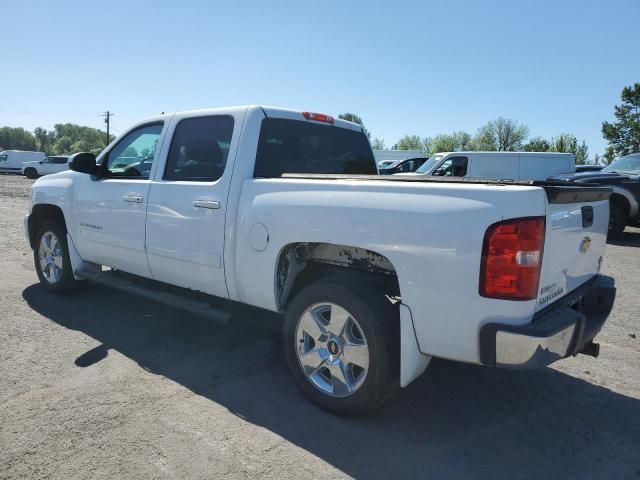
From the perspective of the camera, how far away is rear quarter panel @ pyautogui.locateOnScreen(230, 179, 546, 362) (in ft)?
7.68

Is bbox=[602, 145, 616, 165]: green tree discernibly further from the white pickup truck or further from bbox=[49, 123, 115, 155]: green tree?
bbox=[49, 123, 115, 155]: green tree

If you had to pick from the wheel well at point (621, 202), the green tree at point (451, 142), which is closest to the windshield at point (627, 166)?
the wheel well at point (621, 202)

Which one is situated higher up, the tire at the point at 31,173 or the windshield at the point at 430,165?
the windshield at the point at 430,165

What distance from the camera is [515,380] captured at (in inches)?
140

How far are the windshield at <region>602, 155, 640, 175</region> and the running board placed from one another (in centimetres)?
1073

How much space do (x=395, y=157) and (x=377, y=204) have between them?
1524 inches

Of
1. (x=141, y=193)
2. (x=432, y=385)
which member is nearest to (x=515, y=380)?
(x=432, y=385)

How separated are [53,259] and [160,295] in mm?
2054

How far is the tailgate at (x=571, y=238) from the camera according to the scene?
2.45 metres

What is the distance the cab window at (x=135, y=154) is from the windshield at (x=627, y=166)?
10712 millimetres

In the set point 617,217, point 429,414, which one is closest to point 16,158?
point 617,217

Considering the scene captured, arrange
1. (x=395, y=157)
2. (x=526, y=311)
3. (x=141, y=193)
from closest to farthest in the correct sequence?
(x=526, y=311) < (x=141, y=193) < (x=395, y=157)

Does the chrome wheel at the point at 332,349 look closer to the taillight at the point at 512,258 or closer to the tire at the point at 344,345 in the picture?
the tire at the point at 344,345

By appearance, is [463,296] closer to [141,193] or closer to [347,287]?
[347,287]
